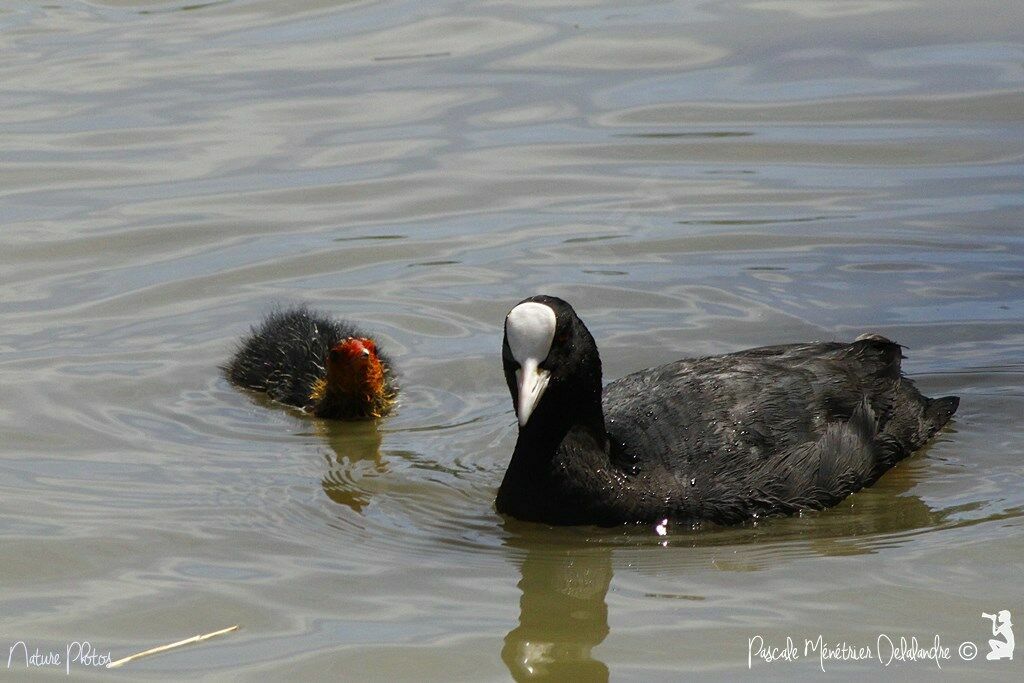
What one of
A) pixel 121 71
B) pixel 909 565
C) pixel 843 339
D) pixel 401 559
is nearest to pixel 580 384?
pixel 401 559

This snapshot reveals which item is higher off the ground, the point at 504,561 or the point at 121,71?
the point at 121,71

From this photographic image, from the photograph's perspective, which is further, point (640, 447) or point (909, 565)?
point (640, 447)

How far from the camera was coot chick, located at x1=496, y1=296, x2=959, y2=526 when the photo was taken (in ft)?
19.7

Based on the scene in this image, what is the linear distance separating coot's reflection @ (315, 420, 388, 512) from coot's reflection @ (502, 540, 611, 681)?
90 centimetres

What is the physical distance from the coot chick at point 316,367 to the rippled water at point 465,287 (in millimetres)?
130

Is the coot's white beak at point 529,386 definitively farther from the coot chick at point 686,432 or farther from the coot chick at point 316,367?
the coot chick at point 316,367

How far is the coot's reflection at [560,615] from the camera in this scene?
16.4 ft

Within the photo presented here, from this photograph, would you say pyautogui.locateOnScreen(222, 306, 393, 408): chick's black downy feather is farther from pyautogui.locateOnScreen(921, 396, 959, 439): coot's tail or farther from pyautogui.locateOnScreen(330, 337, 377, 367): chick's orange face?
pyautogui.locateOnScreen(921, 396, 959, 439): coot's tail

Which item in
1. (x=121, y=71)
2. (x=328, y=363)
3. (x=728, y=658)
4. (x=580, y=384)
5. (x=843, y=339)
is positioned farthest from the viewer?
(x=121, y=71)

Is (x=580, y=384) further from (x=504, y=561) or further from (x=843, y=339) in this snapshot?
(x=843, y=339)

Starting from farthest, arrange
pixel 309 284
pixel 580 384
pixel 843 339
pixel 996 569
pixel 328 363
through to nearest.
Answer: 1. pixel 309 284
2. pixel 843 339
3. pixel 328 363
4. pixel 580 384
5. pixel 996 569

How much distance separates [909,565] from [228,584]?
2252 millimetres

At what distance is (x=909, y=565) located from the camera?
5566 millimetres

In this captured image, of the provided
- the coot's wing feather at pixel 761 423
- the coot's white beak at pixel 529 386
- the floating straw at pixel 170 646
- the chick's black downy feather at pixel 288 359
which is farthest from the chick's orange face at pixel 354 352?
the floating straw at pixel 170 646
